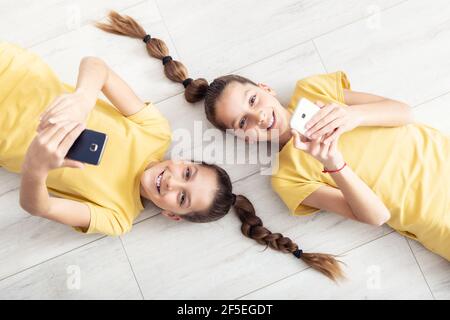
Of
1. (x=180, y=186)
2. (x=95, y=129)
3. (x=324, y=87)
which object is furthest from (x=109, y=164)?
(x=324, y=87)

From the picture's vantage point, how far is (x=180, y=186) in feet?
3.66

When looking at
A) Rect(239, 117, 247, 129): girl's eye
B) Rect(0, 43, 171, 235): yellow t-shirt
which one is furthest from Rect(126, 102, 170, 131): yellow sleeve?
Rect(239, 117, 247, 129): girl's eye

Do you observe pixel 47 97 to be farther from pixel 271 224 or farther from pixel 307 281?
pixel 307 281

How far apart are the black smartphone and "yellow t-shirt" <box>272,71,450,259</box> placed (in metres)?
0.55

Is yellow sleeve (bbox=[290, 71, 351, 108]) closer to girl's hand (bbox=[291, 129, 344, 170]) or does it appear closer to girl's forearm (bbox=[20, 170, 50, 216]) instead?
girl's hand (bbox=[291, 129, 344, 170])

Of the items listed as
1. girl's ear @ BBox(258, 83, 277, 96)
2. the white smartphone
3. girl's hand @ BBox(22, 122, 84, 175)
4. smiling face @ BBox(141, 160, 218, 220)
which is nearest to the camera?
girl's hand @ BBox(22, 122, 84, 175)

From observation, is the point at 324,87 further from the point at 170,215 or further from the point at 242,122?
the point at 170,215

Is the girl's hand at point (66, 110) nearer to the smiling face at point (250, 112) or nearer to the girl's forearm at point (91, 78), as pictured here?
the girl's forearm at point (91, 78)

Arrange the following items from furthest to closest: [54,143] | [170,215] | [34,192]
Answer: [170,215] → [34,192] → [54,143]

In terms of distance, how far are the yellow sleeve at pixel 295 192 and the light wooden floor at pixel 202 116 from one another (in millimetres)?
79

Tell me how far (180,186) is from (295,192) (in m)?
0.32

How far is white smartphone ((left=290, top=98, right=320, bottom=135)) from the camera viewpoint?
100 cm
